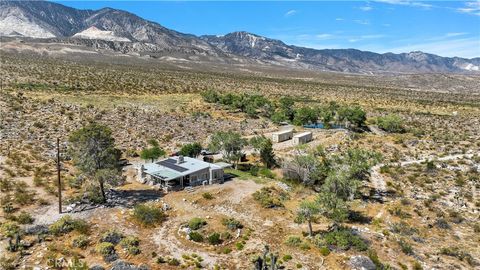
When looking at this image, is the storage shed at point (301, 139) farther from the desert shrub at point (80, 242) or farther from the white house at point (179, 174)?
the desert shrub at point (80, 242)

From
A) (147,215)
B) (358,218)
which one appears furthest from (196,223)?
(358,218)

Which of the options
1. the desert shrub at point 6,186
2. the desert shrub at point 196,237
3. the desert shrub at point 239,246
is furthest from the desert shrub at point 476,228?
the desert shrub at point 6,186

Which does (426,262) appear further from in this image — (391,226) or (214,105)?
(214,105)

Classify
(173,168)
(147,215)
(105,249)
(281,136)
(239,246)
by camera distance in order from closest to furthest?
(105,249) → (239,246) → (147,215) → (173,168) → (281,136)

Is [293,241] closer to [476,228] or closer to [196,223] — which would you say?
[196,223]

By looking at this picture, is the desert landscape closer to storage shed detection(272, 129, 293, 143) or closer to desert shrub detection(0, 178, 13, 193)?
desert shrub detection(0, 178, 13, 193)

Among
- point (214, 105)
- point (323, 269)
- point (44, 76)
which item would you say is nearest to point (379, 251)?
point (323, 269)
